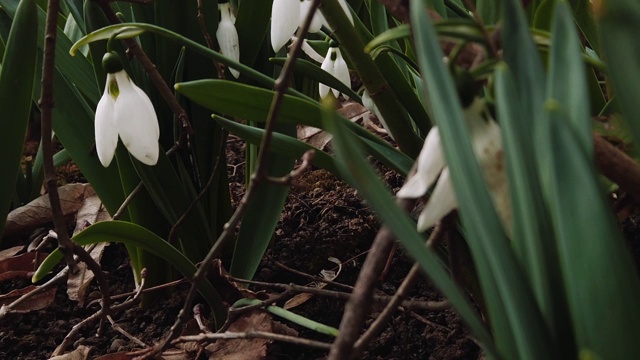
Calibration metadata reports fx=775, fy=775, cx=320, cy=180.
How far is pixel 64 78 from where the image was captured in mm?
1707

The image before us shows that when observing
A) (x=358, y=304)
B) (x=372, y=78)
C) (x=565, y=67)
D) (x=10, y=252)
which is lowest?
(x=10, y=252)

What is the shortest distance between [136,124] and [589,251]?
34.6 inches

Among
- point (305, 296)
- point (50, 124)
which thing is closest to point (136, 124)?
point (50, 124)

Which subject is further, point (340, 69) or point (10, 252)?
point (10, 252)

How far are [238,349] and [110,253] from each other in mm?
678

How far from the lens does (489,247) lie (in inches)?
23.8

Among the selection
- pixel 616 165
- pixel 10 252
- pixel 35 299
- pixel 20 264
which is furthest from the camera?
pixel 10 252

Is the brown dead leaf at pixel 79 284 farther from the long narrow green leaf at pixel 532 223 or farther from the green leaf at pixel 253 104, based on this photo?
the long narrow green leaf at pixel 532 223

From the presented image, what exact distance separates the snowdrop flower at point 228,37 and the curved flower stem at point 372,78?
442 millimetres

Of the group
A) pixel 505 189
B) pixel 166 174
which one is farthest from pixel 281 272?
pixel 505 189

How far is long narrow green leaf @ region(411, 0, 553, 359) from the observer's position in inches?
23.8

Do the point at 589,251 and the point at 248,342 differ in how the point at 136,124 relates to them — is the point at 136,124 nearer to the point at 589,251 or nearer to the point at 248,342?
the point at 248,342

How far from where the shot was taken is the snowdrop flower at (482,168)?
723 mm

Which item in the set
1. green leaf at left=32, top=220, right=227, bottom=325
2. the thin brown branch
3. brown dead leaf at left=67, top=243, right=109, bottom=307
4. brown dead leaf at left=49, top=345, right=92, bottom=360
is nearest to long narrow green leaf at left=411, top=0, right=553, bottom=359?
the thin brown branch
